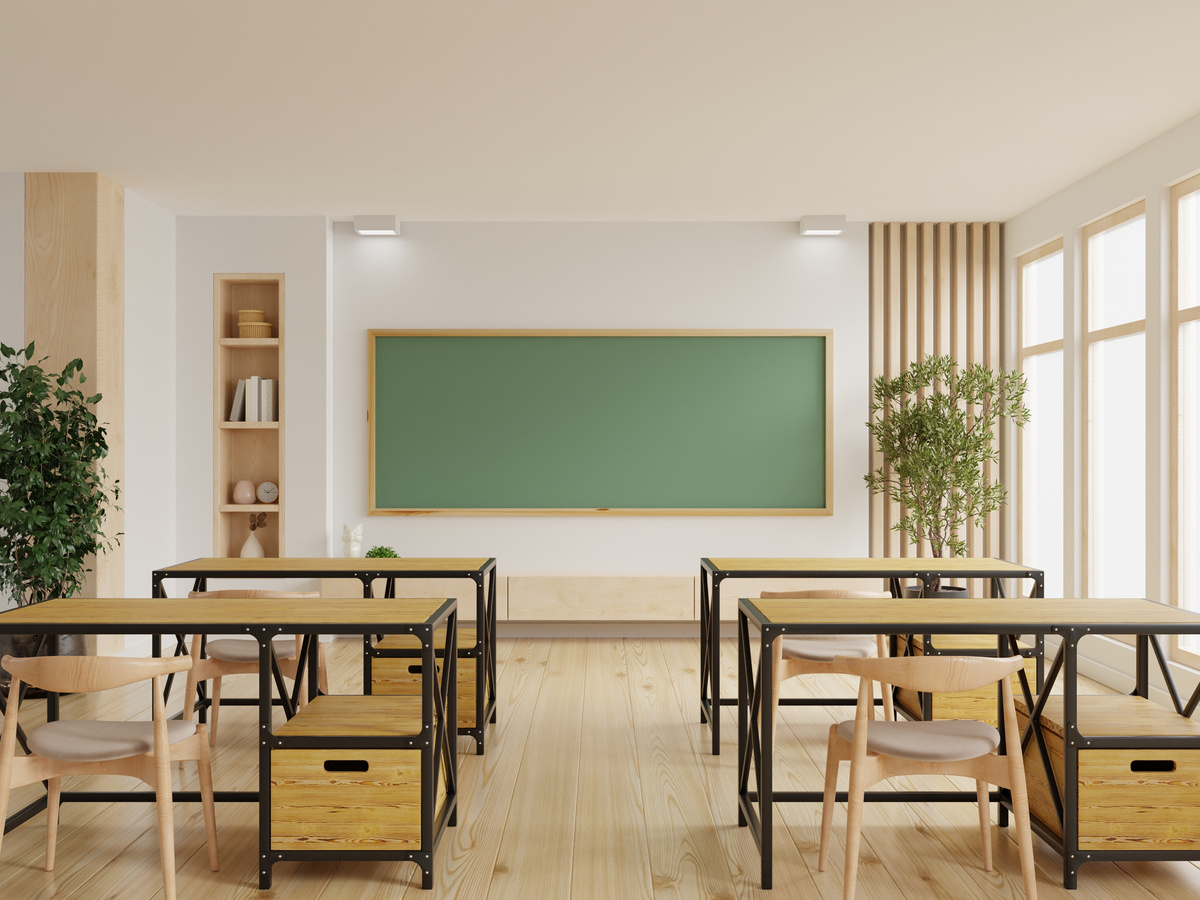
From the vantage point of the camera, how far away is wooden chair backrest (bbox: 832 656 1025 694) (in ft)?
7.22

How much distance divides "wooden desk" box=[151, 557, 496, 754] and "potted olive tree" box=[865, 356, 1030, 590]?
313cm

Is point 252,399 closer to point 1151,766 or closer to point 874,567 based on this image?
point 874,567

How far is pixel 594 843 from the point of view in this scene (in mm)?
2838

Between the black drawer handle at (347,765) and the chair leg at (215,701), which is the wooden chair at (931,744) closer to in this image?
the black drawer handle at (347,765)

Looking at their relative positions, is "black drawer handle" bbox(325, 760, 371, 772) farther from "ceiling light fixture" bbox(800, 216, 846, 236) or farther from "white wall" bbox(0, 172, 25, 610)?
"ceiling light fixture" bbox(800, 216, 846, 236)

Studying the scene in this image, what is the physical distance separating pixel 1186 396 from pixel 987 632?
Result: 2813mm

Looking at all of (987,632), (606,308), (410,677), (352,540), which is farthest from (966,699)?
(352,540)

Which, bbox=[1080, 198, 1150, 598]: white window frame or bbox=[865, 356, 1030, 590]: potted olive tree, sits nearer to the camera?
bbox=[1080, 198, 1150, 598]: white window frame

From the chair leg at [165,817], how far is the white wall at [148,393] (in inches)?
133

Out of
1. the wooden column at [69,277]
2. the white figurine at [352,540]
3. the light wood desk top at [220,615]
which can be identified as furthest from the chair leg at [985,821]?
the wooden column at [69,277]

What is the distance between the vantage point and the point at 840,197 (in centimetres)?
564

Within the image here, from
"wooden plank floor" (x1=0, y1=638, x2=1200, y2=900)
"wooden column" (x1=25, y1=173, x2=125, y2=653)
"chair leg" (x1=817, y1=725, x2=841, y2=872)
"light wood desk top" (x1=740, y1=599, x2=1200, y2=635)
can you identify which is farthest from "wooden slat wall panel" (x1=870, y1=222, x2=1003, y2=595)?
"wooden column" (x1=25, y1=173, x2=125, y2=653)

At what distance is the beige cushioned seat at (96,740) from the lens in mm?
2381

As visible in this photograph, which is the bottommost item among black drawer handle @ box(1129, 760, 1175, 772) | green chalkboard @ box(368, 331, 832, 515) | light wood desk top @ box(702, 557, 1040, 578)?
black drawer handle @ box(1129, 760, 1175, 772)
